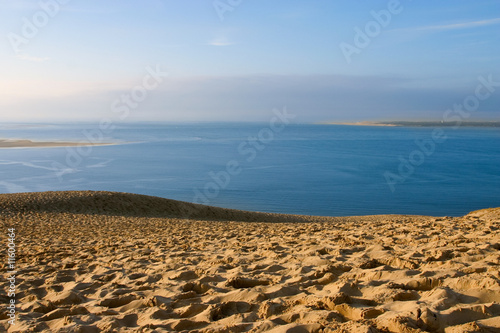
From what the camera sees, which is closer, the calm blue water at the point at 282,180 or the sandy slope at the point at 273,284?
the sandy slope at the point at 273,284

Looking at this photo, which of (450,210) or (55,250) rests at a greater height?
(55,250)

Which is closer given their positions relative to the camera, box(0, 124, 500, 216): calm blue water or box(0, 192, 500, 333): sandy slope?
box(0, 192, 500, 333): sandy slope

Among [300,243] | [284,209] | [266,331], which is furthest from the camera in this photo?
[284,209]

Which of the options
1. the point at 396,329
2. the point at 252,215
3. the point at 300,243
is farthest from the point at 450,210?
the point at 396,329

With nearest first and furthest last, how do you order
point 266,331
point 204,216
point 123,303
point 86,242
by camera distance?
1. point 266,331
2. point 123,303
3. point 86,242
4. point 204,216

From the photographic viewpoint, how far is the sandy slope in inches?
117

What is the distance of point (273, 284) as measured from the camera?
13.4ft

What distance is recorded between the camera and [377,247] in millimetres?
5363

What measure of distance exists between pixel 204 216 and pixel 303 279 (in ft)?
44.1

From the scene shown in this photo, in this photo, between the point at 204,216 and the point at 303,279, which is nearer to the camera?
the point at 303,279

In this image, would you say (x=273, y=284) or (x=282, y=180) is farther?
(x=282, y=180)

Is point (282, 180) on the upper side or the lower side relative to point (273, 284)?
upper

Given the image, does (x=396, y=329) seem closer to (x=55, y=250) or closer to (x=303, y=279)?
(x=303, y=279)

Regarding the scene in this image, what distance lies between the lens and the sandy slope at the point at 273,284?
2.97 m
